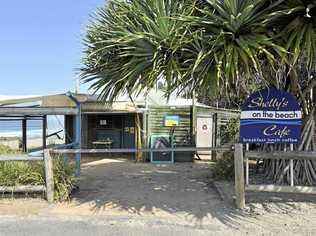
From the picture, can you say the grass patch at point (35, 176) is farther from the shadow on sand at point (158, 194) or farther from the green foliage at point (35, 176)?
the shadow on sand at point (158, 194)

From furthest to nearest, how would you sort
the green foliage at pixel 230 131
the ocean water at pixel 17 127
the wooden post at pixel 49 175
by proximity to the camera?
the ocean water at pixel 17 127 → the green foliage at pixel 230 131 → the wooden post at pixel 49 175

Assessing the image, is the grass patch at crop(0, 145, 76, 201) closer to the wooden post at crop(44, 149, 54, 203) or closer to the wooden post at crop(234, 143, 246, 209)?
the wooden post at crop(44, 149, 54, 203)

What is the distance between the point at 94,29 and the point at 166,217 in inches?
148

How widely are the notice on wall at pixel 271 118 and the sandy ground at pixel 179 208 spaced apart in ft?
3.67

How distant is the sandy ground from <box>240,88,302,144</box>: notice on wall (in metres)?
1.12

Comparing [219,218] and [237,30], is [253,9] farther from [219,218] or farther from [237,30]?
[219,218]

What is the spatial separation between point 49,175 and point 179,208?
2.54 m

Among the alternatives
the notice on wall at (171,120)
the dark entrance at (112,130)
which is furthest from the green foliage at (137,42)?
the dark entrance at (112,130)

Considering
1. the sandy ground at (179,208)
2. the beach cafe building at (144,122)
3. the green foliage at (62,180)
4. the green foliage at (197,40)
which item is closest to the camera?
the green foliage at (197,40)

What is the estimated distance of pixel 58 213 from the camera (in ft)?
23.9

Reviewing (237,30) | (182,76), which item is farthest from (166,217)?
(237,30)

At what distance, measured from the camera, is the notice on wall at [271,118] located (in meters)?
7.65

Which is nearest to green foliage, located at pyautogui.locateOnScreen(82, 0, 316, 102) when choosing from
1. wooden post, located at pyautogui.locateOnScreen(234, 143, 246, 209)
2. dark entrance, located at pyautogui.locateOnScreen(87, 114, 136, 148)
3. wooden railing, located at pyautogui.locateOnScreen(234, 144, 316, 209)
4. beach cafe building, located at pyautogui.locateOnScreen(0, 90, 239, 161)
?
wooden post, located at pyautogui.locateOnScreen(234, 143, 246, 209)

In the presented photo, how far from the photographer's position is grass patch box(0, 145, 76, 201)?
324 inches
